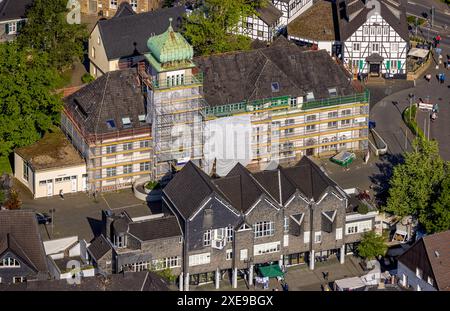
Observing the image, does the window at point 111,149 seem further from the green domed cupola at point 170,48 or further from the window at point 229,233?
the window at point 229,233

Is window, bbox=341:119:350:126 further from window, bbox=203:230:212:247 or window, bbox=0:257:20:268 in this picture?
window, bbox=0:257:20:268

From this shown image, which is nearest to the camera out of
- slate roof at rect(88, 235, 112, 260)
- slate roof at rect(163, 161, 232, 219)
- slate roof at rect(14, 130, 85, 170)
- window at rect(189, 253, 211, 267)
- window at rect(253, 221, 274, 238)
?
slate roof at rect(88, 235, 112, 260)

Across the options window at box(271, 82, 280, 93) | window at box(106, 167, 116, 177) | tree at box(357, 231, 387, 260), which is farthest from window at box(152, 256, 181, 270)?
window at box(271, 82, 280, 93)

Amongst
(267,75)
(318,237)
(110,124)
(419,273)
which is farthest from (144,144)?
(419,273)

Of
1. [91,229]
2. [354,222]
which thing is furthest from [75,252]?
[354,222]

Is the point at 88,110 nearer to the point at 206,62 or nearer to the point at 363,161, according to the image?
the point at 206,62

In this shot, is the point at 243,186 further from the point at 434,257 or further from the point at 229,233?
the point at 434,257

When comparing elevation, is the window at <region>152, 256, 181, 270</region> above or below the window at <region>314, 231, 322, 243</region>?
below

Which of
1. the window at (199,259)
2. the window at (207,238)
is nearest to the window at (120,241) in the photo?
the window at (199,259)
